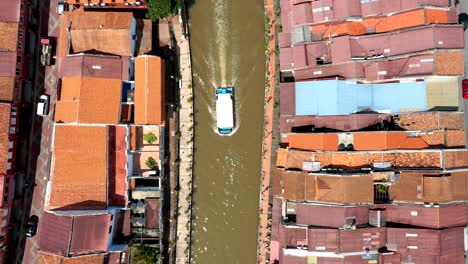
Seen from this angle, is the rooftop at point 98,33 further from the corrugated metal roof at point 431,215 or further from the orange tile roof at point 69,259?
the corrugated metal roof at point 431,215

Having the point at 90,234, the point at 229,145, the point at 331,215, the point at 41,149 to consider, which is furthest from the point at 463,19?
the point at 41,149

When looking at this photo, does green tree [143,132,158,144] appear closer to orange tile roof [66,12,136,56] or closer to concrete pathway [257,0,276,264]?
orange tile roof [66,12,136,56]

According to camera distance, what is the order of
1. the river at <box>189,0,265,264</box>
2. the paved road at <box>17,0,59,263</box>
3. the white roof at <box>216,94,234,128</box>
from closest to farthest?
the paved road at <box>17,0,59,263</box>, the white roof at <box>216,94,234,128</box>, the river at <box>189,0,265,264</box>

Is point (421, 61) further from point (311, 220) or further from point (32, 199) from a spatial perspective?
point (32, 199)

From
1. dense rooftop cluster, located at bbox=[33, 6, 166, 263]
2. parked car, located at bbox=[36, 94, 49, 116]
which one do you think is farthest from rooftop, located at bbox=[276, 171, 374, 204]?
parked car, located at bbox=[36, 94, 49, 116]

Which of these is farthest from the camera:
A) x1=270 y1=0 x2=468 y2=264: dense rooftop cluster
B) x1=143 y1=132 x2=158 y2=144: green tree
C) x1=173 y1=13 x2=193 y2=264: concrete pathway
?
x1=173 y1=13 x2=193 y2=264: concrete pathway

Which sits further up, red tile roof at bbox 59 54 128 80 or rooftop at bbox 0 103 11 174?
red tile roof at bbox 59 54 128 80

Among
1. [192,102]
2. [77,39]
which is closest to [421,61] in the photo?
[192,102]
